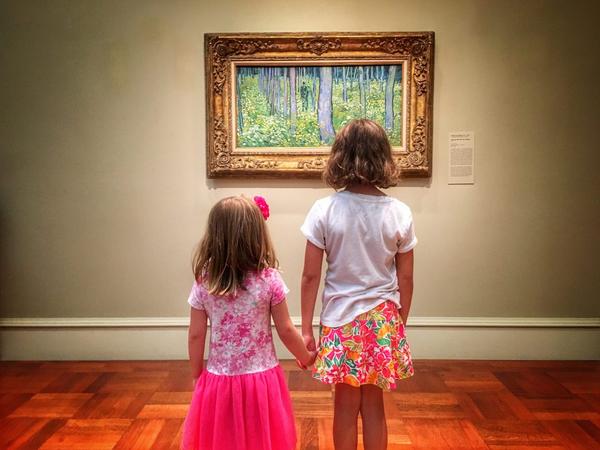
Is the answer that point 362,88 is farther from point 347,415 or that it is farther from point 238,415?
point 238,415

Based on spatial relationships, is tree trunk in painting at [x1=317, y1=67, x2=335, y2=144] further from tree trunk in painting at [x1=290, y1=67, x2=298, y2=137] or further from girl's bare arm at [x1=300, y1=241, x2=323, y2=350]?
girl's bare arm at [x1=300, y1=241, x2=323, y2=350]

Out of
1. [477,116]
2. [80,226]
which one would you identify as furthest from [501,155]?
[80,226]

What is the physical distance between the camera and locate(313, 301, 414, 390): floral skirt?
163 centimetres

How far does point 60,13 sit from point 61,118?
70 centimetres

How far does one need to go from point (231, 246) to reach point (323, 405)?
1477mm

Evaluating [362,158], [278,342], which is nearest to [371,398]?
[362,158]

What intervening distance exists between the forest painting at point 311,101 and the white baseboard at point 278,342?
1306mm

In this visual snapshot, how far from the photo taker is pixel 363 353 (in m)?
1.63

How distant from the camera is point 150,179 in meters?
3.35

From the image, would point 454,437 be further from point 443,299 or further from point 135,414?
point 135,414

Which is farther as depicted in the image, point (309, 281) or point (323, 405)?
point (323, 405)

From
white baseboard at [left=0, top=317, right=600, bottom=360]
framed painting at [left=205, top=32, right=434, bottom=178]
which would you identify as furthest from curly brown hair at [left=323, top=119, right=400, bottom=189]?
white baseboard at [left=0, top=317, right=600, bottom=360]

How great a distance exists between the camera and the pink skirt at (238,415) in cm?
155

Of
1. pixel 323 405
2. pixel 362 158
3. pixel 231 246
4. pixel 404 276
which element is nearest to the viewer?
pixel 231 246
